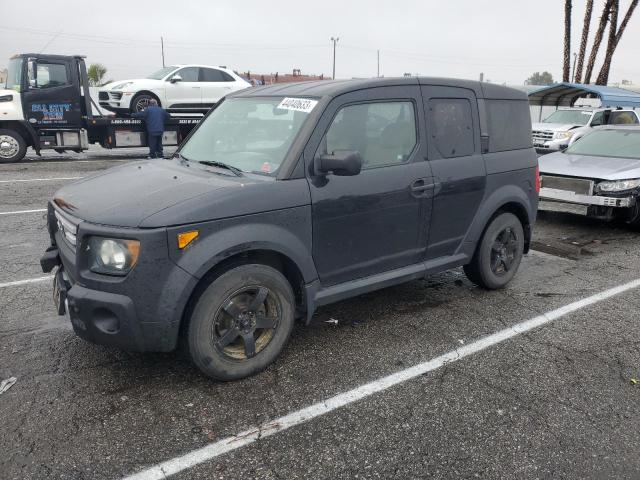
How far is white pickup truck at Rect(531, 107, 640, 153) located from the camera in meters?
16.8

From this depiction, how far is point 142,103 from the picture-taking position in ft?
50.0

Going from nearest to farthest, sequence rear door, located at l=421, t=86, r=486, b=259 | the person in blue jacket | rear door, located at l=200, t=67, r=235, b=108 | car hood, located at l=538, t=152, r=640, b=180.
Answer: rear door, located at l=421, t=86, r=486, b=259 → car hood, located at l=538, t=152, r=640, b=180 → the person in blue jacket → rear door, located at l=200, t=67, r=235, b=108

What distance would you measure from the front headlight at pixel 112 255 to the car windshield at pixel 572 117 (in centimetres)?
1776

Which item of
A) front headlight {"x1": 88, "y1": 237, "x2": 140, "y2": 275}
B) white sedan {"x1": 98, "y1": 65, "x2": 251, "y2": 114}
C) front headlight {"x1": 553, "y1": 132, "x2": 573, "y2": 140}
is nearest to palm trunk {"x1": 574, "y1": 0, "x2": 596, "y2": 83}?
front headlight {"x1": 553, "y1": 132, "x2": 573, "y2": 140}

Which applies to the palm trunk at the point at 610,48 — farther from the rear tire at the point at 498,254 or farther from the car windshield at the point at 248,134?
the car windshield at the point at 248,134

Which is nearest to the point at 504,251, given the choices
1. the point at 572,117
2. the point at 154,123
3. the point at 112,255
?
the point at 112,255

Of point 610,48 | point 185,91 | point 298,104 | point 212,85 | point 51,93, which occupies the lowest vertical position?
point 298,104

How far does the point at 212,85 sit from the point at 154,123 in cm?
277

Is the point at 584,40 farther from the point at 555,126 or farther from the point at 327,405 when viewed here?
the point at 327,405

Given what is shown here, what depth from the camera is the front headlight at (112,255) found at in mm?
2877

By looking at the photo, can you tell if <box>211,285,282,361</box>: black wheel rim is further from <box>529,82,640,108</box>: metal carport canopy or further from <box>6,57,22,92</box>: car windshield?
<box>529,82,640,108</box>: metal carport canopy

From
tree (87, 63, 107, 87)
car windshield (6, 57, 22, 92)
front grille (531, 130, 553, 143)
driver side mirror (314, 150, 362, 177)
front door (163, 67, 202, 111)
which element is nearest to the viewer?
driver side mirror (314, 150, 362, 177)

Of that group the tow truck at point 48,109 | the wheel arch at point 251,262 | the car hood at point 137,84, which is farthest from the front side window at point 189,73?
the wheel arch at point 251,262

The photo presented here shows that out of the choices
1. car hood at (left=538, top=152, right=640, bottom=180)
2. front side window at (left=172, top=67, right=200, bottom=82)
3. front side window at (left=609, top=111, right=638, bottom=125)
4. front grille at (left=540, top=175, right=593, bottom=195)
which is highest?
front side window at (left=172, top=67, right=200, bottom=82)
